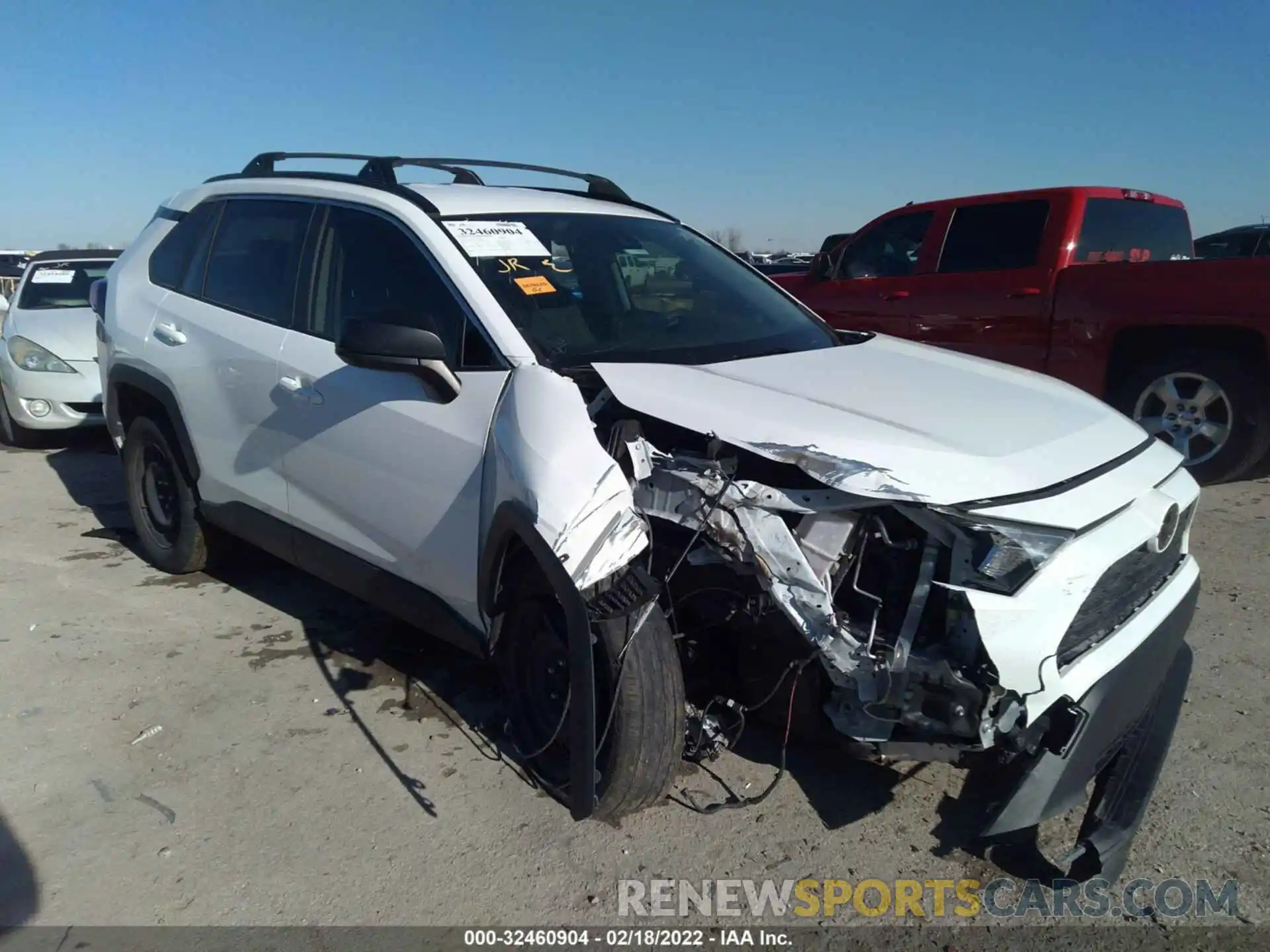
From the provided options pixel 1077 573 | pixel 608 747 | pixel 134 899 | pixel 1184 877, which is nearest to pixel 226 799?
pixel 134 899

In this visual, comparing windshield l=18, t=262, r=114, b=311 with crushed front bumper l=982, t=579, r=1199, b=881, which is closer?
crushed front bumper l=982, t=579, r=1199, b=881

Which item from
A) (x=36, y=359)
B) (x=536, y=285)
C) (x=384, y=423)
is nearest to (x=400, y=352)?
(x=384, y=423)

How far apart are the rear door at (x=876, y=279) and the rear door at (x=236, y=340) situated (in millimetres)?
4632

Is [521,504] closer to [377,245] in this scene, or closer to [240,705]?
[377,245]

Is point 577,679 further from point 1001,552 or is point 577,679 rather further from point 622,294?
point 622,294

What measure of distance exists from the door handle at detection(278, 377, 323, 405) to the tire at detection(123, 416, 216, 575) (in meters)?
1.17

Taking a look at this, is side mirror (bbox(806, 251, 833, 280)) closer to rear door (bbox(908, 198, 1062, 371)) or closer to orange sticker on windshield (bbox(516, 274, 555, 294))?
rear door (bbox(908, 198, 1062, 371))

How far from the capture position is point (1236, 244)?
33.5 ft

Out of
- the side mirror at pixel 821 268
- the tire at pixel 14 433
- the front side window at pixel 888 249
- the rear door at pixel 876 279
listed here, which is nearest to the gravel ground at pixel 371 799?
the rear door at pixel 876 279

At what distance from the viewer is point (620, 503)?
8.48ft

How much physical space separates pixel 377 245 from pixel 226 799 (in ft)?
6.46

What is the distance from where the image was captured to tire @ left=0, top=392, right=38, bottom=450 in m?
7.86

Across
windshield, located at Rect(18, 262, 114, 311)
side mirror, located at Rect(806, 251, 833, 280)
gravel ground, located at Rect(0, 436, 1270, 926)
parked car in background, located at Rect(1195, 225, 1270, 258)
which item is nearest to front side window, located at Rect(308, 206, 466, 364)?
gravel ground, located at Rect(0, 436, 1270, 926)

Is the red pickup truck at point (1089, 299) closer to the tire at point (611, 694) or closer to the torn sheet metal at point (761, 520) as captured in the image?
the torn sheet metal at point (761, 520)
